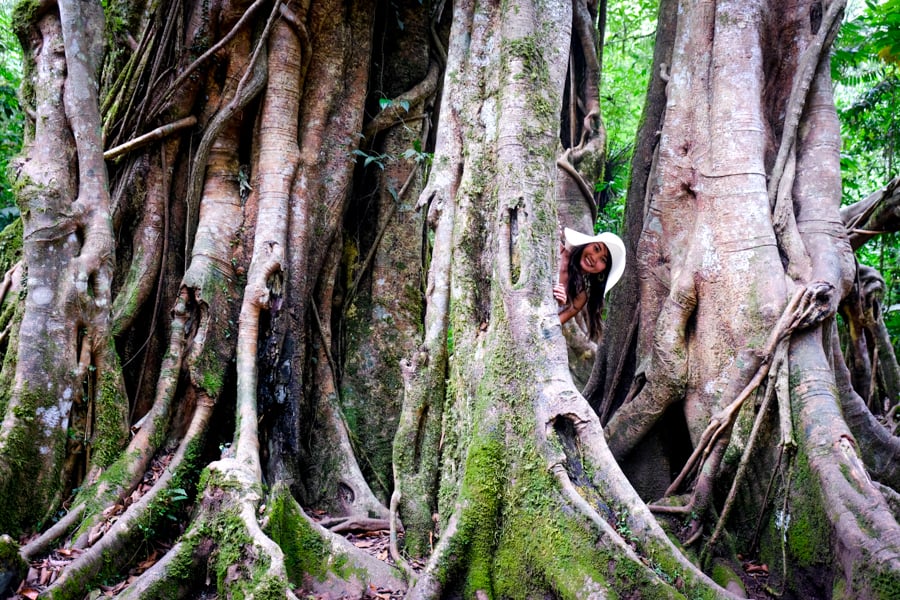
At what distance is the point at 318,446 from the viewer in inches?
185

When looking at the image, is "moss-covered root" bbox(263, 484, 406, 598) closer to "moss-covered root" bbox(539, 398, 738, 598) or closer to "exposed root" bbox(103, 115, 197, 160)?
"moss-covered root" bbox(539, 398, 738, 598)

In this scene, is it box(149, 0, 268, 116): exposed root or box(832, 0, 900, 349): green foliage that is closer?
box(149, 0, 268, 116): exposed root

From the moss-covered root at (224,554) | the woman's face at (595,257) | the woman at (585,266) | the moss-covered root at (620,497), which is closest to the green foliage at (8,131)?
the moss-covered root at (224,554)

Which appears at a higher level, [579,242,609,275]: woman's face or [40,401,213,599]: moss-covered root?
[579,242,609,275]: woman's face

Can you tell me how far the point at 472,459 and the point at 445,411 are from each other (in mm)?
479

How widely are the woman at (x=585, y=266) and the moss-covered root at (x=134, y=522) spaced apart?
2.43 meters

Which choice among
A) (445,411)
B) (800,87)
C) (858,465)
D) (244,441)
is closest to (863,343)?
(800,87)

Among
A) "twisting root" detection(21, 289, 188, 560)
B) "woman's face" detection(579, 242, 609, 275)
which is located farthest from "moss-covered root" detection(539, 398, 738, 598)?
"twisting root" detection(21, 289, 188, 560)

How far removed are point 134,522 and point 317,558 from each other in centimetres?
97

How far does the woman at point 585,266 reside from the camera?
4.70 metres

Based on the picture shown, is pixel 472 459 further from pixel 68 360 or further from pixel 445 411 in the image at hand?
pixel 68 360

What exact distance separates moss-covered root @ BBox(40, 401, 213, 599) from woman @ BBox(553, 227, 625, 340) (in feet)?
7.96

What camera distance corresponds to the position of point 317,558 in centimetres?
350

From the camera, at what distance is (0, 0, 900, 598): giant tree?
325 cm
